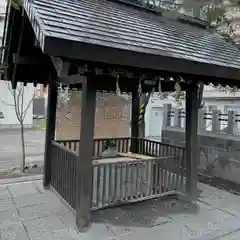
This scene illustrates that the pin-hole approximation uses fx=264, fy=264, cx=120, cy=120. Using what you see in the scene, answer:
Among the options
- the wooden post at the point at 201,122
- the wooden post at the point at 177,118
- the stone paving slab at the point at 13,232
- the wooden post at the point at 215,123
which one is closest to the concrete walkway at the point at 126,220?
the stone paving slab at the point at 13,232

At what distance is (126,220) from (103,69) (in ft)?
7.78

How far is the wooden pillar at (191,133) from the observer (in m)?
4.80

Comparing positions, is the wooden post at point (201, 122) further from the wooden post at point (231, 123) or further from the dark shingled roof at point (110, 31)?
the dark shingled roof at point (110, 31)

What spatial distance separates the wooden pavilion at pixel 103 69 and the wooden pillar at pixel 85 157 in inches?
0.6

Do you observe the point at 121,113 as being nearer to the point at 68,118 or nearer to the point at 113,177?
the point at 68,118

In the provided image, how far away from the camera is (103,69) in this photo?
3.81 m

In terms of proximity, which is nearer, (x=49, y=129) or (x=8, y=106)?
(x=49, y=129)

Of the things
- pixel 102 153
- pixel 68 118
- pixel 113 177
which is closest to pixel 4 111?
pixel 68 118

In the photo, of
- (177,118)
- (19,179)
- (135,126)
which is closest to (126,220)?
(135,126)

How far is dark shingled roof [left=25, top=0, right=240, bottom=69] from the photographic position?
2.99 metres

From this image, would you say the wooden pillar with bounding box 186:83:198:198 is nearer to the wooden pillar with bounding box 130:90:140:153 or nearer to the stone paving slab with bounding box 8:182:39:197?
the wooden pillar with bounding box 130:90:140:153

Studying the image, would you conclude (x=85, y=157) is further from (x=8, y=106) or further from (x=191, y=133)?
(x=8, y=106)

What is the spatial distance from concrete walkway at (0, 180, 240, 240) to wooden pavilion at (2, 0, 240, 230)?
0.21 metres

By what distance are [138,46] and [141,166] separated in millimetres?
2250
